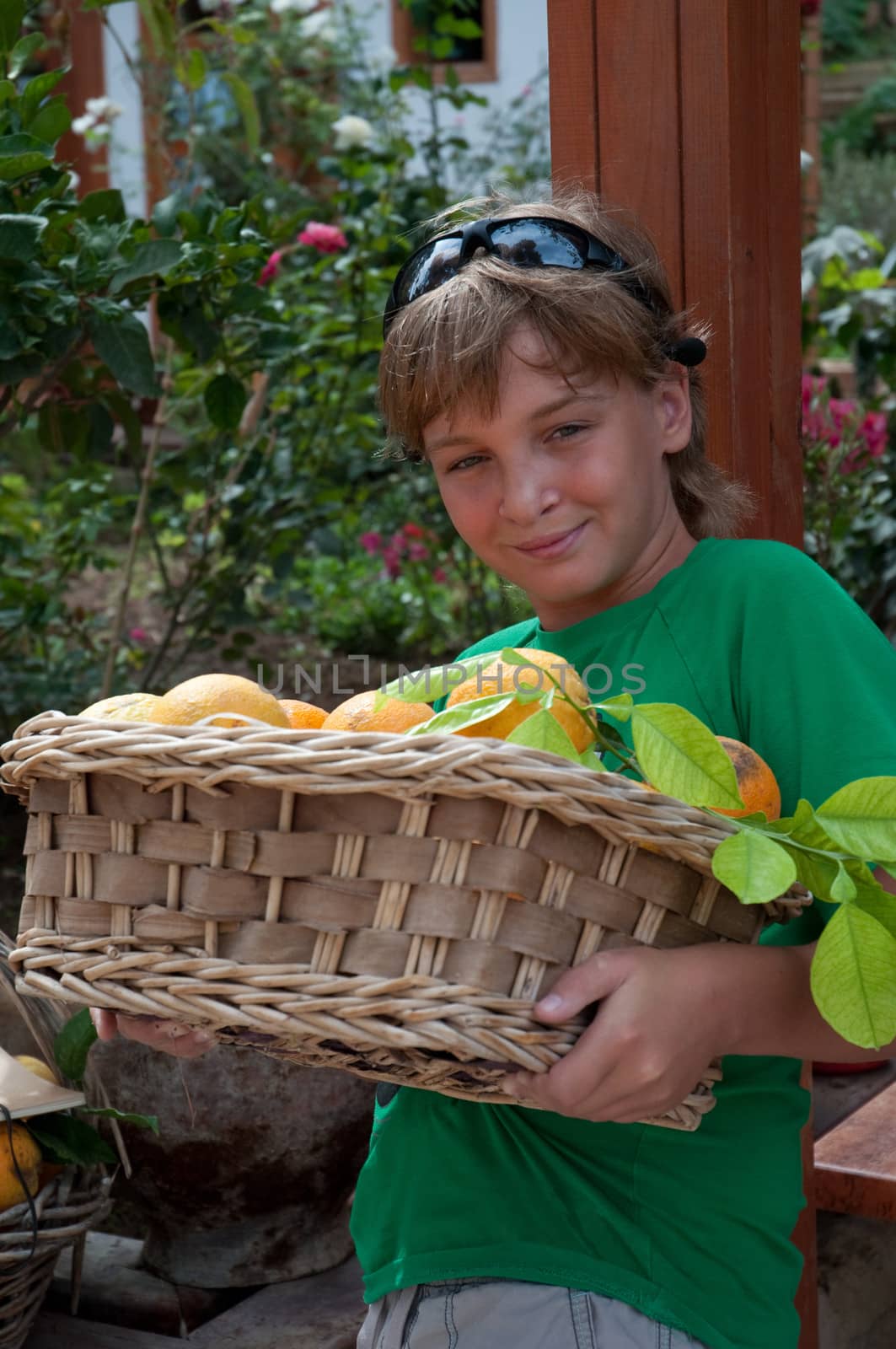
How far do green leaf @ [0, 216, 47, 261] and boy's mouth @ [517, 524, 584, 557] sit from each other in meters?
0.95

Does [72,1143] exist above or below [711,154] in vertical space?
below

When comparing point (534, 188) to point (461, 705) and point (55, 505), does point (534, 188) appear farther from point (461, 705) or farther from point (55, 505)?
point (55, 505)

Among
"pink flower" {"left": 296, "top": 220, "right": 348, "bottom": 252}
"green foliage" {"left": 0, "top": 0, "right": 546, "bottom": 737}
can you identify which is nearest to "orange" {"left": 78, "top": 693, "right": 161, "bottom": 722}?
"green foliage" {"left": 0, "top": 0, "right": 546, "bottom": 737}

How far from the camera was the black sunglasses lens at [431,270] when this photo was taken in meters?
1.33

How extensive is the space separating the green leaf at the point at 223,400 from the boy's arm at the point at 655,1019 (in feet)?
5.56

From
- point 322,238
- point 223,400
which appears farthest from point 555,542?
point 322,238

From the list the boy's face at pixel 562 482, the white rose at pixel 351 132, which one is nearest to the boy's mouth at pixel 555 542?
the boy's face at pixel 562 482

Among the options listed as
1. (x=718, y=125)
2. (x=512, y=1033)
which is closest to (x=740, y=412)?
(x=718, y=125)

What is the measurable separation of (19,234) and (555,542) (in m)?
0.98

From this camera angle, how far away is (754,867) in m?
0.88

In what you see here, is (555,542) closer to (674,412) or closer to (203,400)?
(674,412)

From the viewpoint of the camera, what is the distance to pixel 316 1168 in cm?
203

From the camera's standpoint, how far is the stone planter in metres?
1.97

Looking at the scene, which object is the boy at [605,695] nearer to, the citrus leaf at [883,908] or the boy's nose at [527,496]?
the boy's nose at [527,496]
